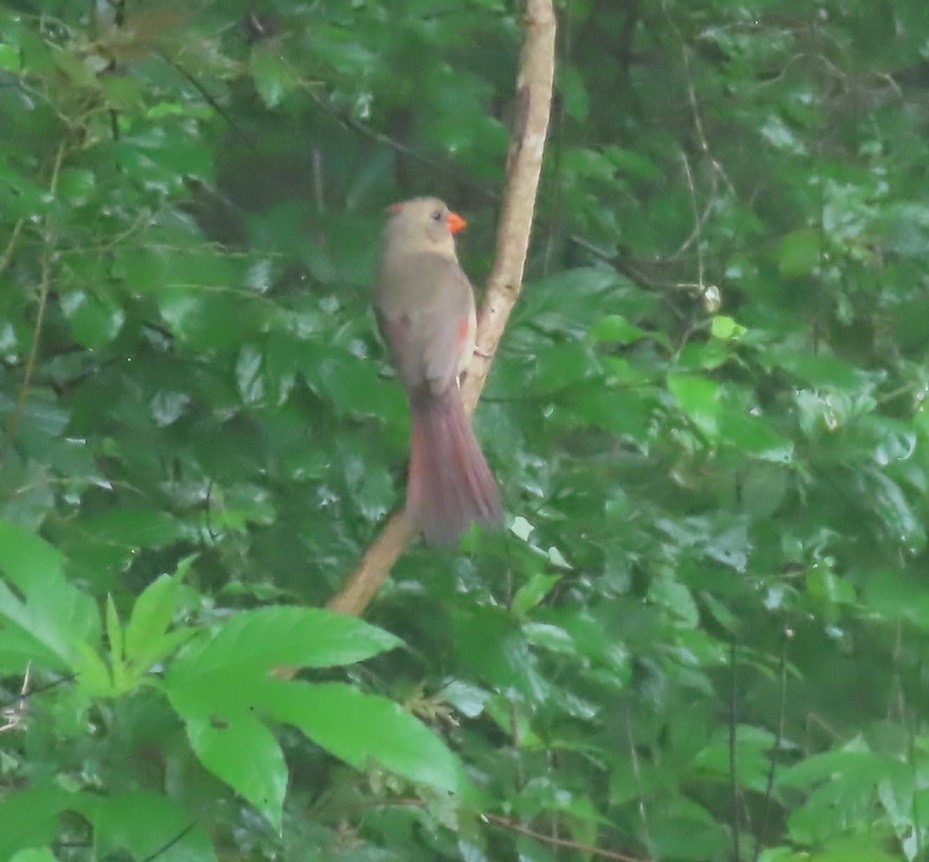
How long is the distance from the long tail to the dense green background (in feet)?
0.15

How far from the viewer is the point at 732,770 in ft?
6.73

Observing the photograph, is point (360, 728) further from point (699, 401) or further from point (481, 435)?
point (481, 435)

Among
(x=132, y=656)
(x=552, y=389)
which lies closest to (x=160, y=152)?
A: (x=552, y=389)

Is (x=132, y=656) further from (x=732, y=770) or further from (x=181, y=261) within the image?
(x=732, y=770)

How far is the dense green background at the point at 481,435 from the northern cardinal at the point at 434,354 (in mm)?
56

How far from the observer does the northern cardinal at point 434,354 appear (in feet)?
6.14

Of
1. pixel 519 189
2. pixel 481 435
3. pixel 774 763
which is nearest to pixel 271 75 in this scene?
pixel 519 189

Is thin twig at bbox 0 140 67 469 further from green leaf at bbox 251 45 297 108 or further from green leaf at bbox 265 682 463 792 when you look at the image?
green leaf at bbox 265 682 463 792

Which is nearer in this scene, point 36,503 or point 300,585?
point 36,503

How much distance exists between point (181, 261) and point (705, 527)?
94 centimetres

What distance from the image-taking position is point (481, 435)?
1946mm

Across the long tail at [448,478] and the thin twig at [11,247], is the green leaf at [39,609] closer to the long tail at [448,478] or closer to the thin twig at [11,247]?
the thin twig at [11,247]

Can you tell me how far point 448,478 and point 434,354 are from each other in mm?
455

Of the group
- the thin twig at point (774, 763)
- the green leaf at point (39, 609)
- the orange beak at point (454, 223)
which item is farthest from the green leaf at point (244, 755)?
the orange beak at point (454, 223)
